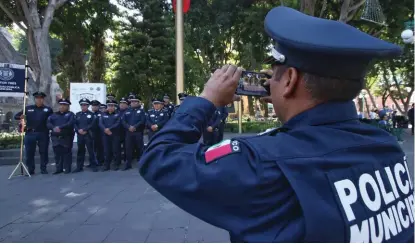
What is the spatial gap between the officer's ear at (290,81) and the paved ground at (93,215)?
10.5ft

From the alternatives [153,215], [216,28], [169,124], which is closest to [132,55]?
[216,28]

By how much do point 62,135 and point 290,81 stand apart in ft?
29.2

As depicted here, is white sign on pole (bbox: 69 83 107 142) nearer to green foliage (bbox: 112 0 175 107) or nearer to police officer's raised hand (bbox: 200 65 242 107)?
green foliage (bbox: 112 0 175 107)

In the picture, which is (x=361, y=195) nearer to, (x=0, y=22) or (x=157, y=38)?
(x=0, y=22)

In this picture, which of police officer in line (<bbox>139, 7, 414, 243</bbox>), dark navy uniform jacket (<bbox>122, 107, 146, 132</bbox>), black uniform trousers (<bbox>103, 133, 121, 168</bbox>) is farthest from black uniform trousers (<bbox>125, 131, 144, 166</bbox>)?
police officer in line (<bbox>139, 7, 414, 243</bbox>)

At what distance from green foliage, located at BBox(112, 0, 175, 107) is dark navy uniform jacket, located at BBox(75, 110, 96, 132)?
10.1 m

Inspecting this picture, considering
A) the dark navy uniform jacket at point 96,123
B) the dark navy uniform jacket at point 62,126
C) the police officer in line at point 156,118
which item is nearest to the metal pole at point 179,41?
the police officer in line at point 156,118

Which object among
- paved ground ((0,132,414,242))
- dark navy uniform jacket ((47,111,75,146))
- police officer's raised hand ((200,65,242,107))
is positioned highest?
police officer's raised hand ((200,65,242,107))

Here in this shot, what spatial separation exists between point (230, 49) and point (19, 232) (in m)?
21.3

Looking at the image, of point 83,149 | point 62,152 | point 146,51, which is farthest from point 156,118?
point 146,51

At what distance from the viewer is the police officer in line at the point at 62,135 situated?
9.09m

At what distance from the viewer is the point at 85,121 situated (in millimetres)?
9578

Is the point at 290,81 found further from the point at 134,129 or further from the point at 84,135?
the point at 84,135

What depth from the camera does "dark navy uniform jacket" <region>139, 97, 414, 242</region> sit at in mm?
998
